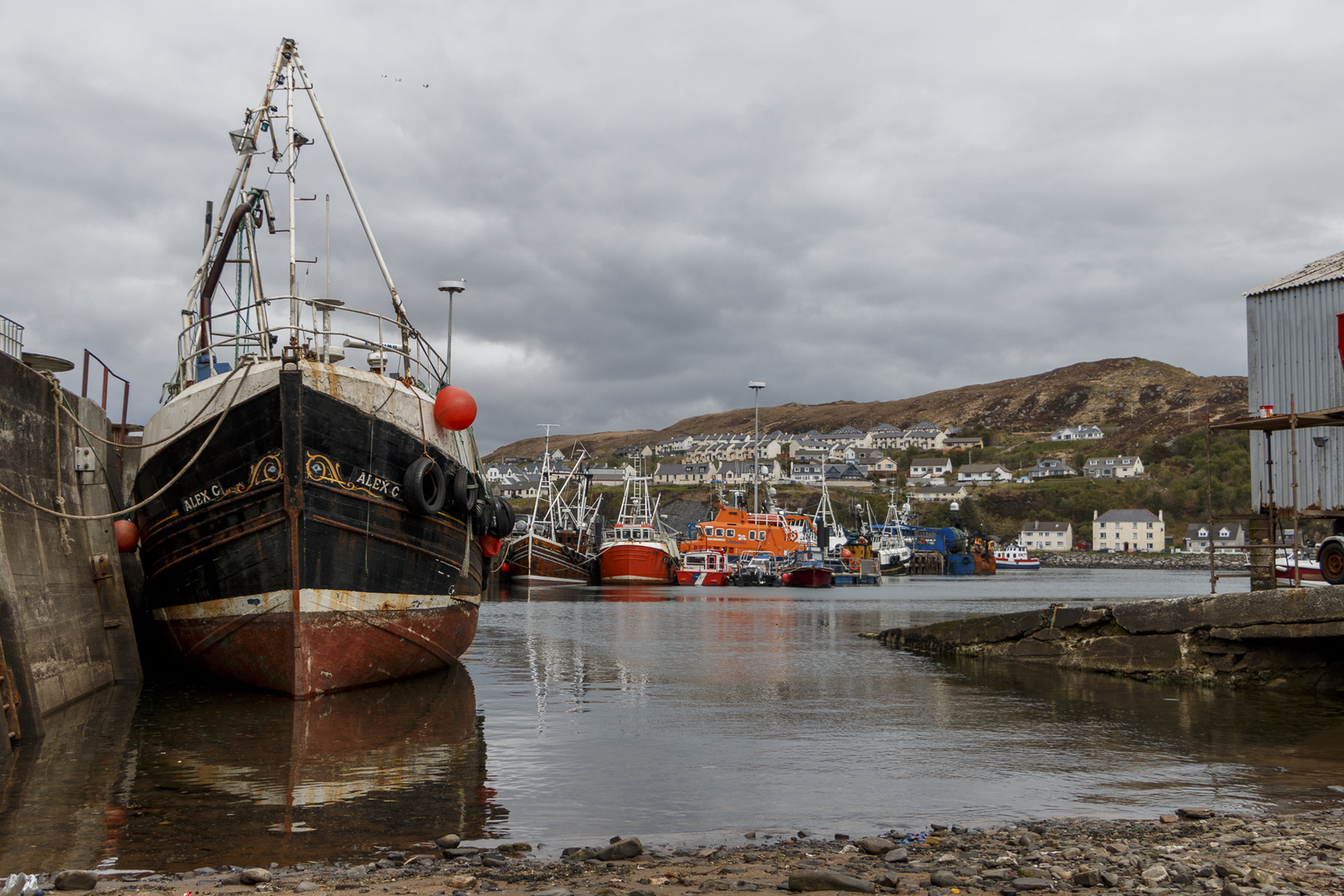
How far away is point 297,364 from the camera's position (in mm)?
12922

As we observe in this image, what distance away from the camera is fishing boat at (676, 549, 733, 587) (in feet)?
223

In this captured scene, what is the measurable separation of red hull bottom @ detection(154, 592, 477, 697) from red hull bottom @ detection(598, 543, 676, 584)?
167ft

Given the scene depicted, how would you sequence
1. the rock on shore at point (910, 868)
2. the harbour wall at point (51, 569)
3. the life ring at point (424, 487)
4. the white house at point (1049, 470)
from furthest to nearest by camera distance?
1. the white house at point (1049, 470)
2. the life ring at point (424, 487)
3. the harbour wall at point (51, 569)
4. the rock on shore at point (910, 868)

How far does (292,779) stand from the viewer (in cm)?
873

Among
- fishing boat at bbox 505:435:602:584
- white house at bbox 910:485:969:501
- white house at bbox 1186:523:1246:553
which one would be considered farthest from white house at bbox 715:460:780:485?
fishing boat at bbox 505:435:602:584

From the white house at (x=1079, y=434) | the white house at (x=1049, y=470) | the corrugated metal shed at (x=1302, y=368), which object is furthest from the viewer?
the white house at (x=1079, y=434)

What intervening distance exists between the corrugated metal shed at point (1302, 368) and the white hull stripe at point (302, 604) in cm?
1424

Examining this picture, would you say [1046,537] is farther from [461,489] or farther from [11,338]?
[11,338]

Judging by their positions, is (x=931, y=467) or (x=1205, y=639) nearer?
(x=1205, y=639)

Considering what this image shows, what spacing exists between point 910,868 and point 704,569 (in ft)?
206

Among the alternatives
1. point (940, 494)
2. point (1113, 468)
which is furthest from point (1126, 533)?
point (940, 494)

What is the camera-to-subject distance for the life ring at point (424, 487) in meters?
13.7

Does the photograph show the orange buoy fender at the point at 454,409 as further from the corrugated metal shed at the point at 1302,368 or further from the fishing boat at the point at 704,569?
the fishing boat at the point at 704,569

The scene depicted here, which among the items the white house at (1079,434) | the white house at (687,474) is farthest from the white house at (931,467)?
the white house at (687,474)
